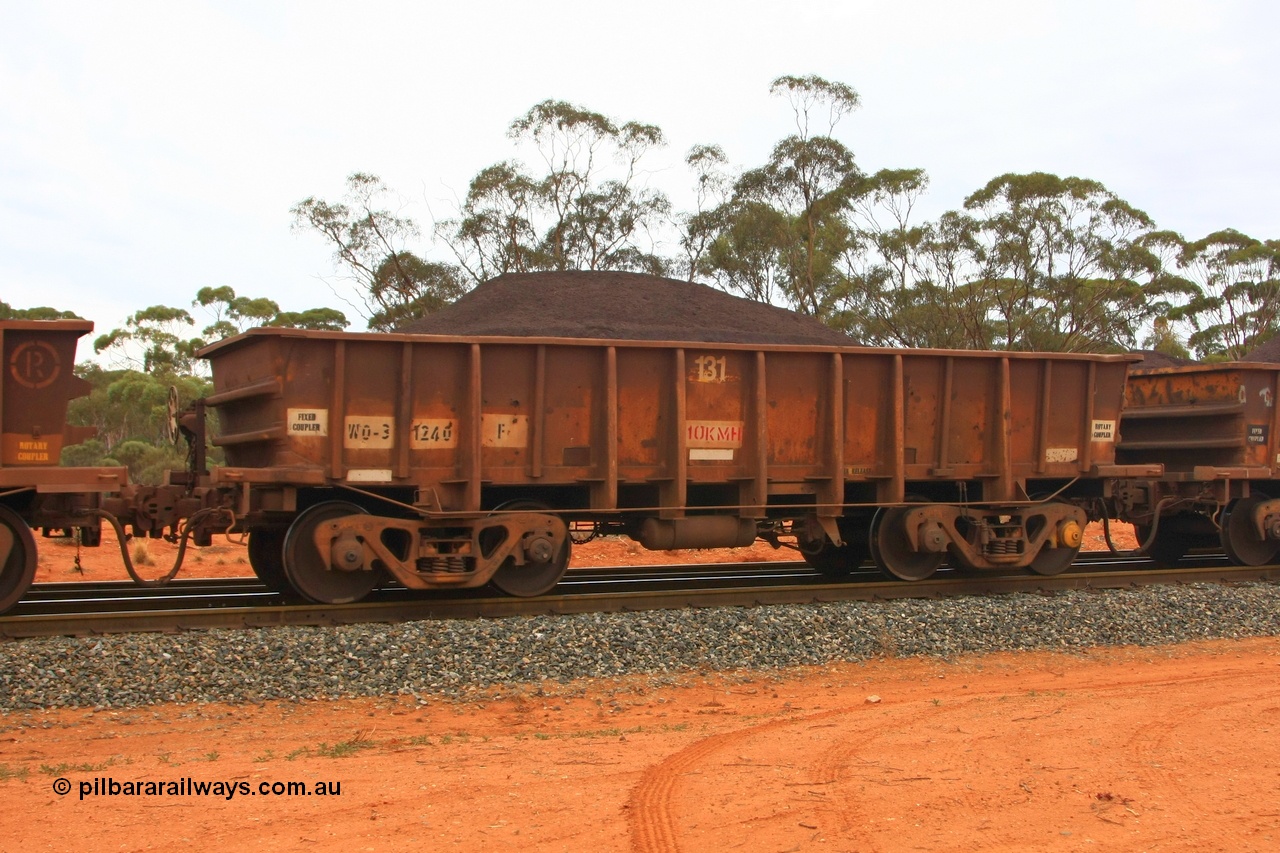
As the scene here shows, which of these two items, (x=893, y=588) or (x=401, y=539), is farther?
(x=893, y=588)

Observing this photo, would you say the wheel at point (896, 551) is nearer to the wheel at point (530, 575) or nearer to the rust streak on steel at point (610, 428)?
the rust streak on steel at point (610, 428)

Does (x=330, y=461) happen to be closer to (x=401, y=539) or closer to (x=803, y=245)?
(x=401, y=539)

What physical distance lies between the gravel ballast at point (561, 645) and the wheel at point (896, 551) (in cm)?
98

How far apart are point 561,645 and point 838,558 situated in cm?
511

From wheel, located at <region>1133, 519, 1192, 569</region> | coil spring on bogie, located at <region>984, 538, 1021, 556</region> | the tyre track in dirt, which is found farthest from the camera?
wheel, located at <region>1133, 519, 1192, 569</region>

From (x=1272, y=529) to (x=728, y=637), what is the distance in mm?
8101

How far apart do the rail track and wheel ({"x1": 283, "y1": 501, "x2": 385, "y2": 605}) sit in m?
0.21

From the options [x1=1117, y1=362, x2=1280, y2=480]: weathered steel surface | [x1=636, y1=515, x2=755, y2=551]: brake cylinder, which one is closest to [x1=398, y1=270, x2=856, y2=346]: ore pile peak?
[x1=636, y1=515, x2=755, y2=551]: brake cylinder

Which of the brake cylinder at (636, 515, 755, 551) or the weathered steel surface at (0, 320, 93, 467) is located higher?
the weathered steel surface at (0, 320, 93, 467)

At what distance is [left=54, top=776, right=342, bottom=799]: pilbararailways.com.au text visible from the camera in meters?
5.03

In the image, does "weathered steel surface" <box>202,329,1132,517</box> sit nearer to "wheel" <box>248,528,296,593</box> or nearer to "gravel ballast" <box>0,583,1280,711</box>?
"wheel" <box>248,528,296,593</box>

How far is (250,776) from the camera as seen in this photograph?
533 centimetres

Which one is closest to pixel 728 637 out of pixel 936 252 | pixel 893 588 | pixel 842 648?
pixel 842 648

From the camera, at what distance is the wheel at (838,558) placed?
12.3 meters
